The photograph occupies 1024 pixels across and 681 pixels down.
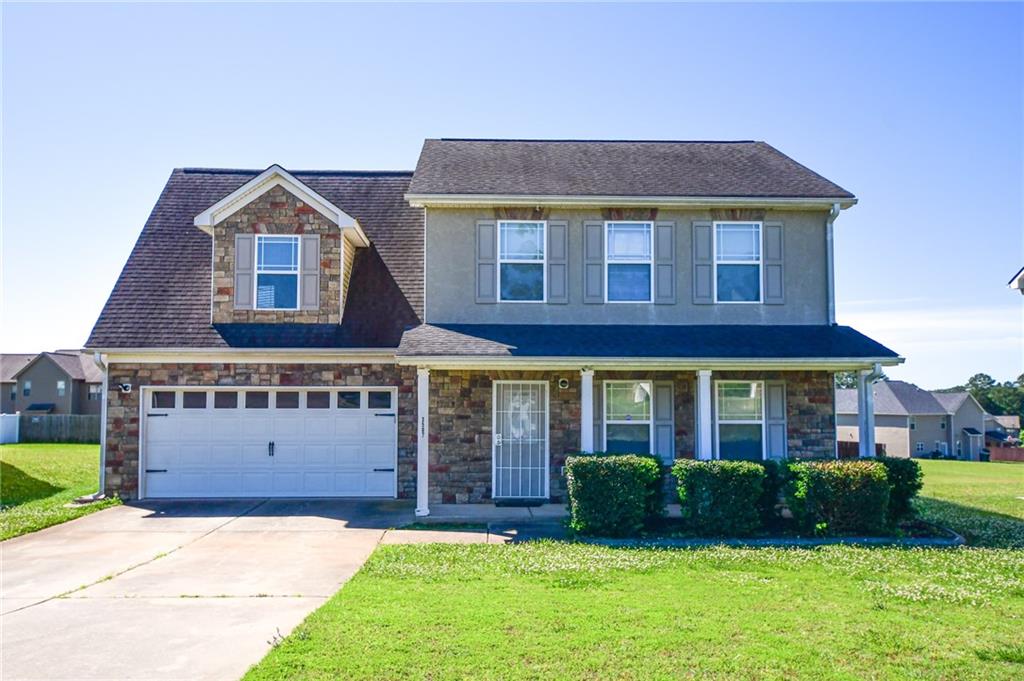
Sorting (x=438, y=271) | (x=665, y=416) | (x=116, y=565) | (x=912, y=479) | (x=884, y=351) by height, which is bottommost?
(x=116, y=565)

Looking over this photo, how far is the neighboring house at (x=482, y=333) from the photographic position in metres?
13.5

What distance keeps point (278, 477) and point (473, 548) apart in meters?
6.09

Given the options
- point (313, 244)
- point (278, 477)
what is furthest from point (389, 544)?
point (313, 244)

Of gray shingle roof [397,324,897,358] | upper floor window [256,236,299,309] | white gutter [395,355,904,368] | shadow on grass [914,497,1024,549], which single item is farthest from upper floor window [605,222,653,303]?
shadow on grass [914,497,1024,549]

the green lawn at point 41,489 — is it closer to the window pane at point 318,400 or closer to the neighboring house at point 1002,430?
the window pane at point 318,400

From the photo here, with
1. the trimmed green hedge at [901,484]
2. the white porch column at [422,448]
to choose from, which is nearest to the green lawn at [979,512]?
the trimmed green hedge at [901,484]

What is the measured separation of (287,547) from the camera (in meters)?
10.2

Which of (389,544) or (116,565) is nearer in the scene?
(116,565)

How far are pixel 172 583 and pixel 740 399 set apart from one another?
31.9 feet

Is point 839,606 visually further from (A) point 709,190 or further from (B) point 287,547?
(A) point 709,190

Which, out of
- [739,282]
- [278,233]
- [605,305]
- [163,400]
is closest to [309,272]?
[278,233]

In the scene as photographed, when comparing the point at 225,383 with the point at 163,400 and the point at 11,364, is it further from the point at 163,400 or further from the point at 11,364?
the point at 11,364

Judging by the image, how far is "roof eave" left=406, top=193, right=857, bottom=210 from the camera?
44.3 feet

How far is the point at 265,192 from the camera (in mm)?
14523
